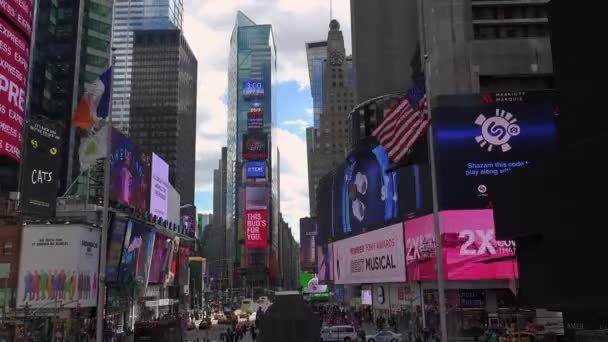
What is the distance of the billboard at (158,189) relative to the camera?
2805 inches

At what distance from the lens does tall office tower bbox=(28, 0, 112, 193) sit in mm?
108250

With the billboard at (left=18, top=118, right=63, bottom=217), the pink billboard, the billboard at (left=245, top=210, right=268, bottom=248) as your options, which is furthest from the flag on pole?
the billboard at (left=245, top=210, right=268, bottom=248)

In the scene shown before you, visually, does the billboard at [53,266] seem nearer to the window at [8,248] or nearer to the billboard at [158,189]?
the window at [8,248]

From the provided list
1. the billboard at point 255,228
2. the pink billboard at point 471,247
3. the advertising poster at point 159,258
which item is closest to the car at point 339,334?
the pink billboard at point 471,247

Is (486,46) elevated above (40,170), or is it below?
above

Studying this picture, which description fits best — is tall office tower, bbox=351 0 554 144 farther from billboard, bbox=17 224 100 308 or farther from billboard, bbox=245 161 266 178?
billboard, bbox=245 161 266 178

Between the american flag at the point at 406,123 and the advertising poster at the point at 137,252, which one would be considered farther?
the advertising poster at the point at 137,252

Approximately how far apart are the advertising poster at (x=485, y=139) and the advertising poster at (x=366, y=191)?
25.2ft

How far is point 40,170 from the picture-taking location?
5088cm

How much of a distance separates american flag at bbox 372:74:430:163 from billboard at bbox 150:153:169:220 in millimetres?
Result: 51432

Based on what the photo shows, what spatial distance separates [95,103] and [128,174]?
3976cm

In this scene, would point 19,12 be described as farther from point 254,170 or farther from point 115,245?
point 254,170

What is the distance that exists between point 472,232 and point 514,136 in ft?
31.0

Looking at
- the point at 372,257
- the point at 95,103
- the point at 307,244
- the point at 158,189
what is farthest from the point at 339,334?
the point at 307,244
